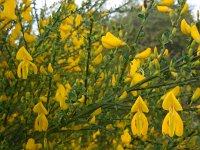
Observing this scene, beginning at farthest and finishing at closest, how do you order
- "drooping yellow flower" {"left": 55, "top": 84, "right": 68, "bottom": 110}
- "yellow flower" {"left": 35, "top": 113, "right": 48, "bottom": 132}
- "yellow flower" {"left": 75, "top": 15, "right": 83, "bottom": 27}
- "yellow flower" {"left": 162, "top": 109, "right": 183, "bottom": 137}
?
"yellow flower" {"left": 75, "top": 15, "right": 83, "bottom": 27}
"yellow flower" {"left": 35, "top": 113, "right": 48, "bottom": 132}
"drooping yellow flower" {"left": 55, "top": 84, "right": 68, "bottom": 110}
"yellow flower" {"left": 162, "top": 109, "right": 183, "bottom": 137}

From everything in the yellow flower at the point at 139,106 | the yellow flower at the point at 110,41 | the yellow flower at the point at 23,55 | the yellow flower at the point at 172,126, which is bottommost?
the yellow flower at the point at 172,126

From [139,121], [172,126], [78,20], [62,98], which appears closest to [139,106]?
[139,121]

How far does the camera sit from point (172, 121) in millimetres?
1180

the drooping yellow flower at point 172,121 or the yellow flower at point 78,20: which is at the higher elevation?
the yellow flower at point 78,20

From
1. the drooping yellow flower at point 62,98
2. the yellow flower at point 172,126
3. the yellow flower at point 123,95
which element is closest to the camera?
the yellow flower at point 172,126

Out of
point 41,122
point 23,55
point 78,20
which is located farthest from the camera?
point 78,20

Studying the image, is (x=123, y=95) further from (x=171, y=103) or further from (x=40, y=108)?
(x=40, y=108)

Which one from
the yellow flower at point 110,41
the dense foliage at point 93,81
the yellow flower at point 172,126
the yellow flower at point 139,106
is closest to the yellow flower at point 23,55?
the dense foliage at point 93,81

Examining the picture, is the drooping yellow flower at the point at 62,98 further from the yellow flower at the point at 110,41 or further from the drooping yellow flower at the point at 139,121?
the drooping yellow flower at the point at 139,121

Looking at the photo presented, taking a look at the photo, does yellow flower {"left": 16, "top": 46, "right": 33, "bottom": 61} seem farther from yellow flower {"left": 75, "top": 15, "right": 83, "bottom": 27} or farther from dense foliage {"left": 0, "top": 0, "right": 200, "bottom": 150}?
yellow flower {"left": 75, "top": 15, "right": 83, "bottom": 27}

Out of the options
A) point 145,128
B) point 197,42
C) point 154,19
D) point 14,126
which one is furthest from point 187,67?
point 154,19

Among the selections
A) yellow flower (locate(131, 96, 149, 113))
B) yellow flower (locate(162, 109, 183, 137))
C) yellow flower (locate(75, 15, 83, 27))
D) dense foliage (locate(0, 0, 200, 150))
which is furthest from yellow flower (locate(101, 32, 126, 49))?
yellow flower (locate(75, 15, 83, 27))

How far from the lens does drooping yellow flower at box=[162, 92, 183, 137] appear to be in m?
1.16

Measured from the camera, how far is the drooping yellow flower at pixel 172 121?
1.16m
